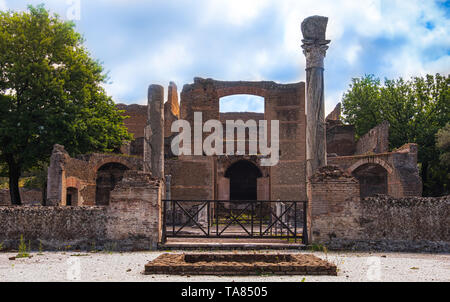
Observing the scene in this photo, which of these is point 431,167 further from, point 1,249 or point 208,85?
point 1,249

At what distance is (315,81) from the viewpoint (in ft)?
45.9

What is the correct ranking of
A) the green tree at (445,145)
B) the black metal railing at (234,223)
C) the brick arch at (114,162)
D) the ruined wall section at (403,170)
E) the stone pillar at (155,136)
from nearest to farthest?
the black metal railing at (234,223)
the stone pillar at (155,136)
the ruined wall section at (403,170)
the brick arch at (114,162)
the green tree at (445,145)

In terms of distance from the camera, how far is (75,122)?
20078mm

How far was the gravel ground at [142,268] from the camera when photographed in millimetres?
6809

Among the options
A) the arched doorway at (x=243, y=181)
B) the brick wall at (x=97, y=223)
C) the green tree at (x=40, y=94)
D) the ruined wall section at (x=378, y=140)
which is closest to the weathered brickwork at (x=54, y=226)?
the brick wall at (x=97, y=223)

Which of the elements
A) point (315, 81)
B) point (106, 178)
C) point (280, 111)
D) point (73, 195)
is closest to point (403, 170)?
point (280, 111)

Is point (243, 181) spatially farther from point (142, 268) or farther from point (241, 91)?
point (142, 268)

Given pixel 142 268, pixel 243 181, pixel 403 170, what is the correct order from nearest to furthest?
pixel 142 268 → pixel 403 170 → pixel 243 181

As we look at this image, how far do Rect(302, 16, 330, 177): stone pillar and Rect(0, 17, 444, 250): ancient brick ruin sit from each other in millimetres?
32

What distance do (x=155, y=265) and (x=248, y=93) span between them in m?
17.7

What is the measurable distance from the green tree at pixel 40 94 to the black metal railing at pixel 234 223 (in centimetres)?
593

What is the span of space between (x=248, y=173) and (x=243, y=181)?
601 mm

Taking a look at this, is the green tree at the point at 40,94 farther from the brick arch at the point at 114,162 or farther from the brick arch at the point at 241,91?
the brick arch at the point at 241,91
